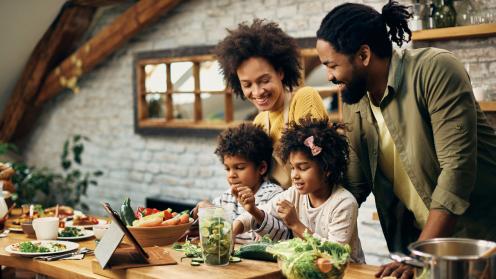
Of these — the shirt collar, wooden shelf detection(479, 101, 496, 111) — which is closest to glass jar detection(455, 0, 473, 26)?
wooden shelf detection(479, 101, 496, 111)

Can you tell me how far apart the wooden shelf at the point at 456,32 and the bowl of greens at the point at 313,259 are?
8.44ft

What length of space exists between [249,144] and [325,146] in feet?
1.63

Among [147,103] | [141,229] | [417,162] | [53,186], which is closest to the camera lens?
[417,162]

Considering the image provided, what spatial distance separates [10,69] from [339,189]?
217 inches

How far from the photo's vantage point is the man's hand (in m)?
2.19

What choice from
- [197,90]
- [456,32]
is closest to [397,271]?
[456,32]

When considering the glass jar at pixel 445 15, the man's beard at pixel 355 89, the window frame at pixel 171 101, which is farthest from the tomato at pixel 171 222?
the window frame at pixel 171 101

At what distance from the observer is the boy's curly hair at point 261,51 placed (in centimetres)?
321

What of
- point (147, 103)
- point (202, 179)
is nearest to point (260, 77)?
point (202, 179)

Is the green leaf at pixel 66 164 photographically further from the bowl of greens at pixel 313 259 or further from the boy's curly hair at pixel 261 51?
the bowl of greens at pixel 313 259

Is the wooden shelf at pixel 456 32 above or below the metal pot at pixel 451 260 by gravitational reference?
above

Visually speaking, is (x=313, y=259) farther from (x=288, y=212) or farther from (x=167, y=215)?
(x=167, y=215)

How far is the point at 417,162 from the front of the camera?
252 cm

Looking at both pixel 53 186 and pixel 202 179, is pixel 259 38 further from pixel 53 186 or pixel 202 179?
pixel 53 186
